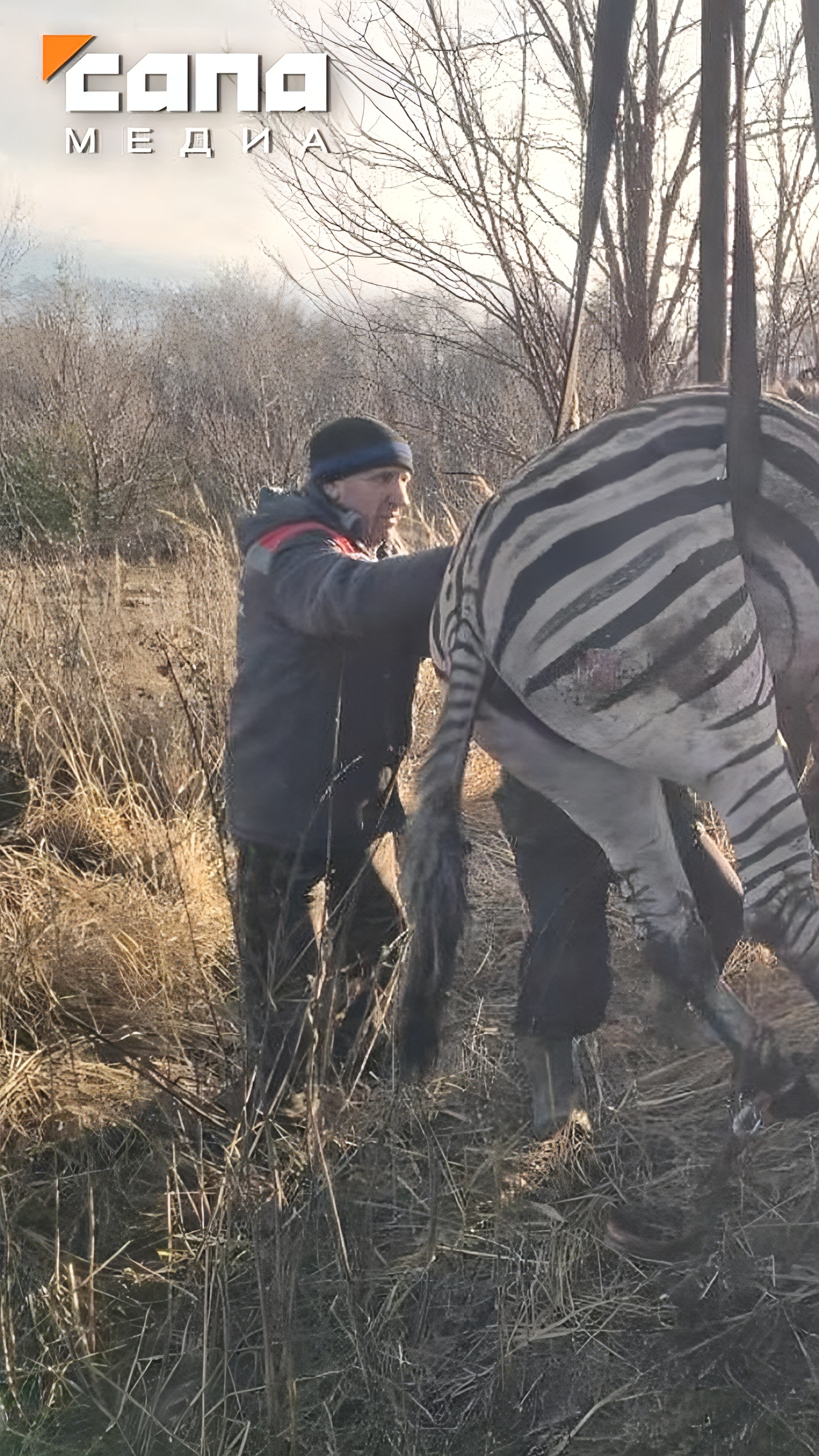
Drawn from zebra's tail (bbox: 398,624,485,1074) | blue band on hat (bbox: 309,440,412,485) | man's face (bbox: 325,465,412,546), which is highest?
blue band on hat (bbox: 309,440,412,485)

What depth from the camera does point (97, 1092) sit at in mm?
2393

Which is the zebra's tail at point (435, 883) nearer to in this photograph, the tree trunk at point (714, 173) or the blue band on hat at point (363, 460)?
the tree trunk at point (714, 173)

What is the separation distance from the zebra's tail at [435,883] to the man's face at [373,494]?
3.09ft

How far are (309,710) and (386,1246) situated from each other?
3.31 ft

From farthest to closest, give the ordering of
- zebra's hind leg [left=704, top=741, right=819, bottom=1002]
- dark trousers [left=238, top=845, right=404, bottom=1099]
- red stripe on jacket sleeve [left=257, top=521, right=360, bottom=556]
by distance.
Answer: dark trousers [left=238, top=845, right=404, bottom=1099]
red stripe on jacket sleeve [left=257, top=521, right=360, bottom=556]
zebra's hind leg [left=704, top=741, right=819, bottom=1002]

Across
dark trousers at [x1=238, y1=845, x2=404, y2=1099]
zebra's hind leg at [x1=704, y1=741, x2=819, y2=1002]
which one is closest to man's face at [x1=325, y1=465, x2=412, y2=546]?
dark trousers at [x1=238, y1=845, x2=404, y2=1099]

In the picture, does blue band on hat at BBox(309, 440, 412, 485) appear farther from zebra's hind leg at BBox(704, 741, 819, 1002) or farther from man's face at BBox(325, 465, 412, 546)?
zebra's hind leg at BBox(704, 741, 819, 1002)

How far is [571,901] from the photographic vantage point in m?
1.48

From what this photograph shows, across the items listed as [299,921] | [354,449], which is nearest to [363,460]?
[354,449]

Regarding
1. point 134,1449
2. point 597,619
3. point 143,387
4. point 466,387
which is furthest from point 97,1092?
point 143,387

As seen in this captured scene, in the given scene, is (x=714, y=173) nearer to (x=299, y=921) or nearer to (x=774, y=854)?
(x=774, y=854)

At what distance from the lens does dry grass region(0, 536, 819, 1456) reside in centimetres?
146

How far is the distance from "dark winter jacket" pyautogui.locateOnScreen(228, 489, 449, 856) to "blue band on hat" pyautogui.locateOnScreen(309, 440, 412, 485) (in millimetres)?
46

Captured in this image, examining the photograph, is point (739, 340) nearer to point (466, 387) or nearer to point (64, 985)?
point (64, 985)
